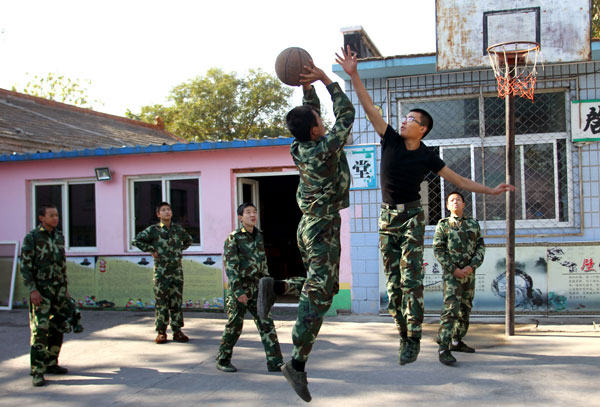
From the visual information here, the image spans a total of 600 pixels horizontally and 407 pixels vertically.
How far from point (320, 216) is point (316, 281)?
1.55 feet

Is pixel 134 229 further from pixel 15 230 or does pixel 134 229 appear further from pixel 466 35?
pixel 466 35

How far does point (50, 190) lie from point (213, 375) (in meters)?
7.40

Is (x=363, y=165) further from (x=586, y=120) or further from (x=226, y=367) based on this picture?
(x=226, y=367)

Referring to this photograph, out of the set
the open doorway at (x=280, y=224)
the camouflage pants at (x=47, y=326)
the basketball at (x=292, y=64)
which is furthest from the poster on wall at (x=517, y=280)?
the open doorway at (x=280, y=224)

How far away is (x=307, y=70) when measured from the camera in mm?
4305

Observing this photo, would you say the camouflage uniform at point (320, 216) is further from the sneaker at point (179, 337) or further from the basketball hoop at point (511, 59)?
the sneaker at point (179, 337)

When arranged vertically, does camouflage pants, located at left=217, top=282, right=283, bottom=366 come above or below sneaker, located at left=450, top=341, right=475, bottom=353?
above

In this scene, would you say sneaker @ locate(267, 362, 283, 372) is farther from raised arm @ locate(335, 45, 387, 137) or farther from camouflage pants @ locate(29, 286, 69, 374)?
raised arm @ locate(335, 45, 387, 137)

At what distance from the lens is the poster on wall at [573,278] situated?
9047 mm

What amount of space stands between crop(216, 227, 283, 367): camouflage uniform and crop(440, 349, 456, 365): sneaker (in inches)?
73.7

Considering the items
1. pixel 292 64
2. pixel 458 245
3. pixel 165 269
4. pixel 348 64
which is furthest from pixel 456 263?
pixel 165 269

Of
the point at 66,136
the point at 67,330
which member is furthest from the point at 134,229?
the point at 66,136

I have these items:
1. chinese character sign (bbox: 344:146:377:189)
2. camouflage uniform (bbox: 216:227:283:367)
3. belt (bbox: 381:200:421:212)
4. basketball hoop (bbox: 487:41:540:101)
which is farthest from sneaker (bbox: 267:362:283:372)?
basketball hoop (bbox: 487:41:540:101)

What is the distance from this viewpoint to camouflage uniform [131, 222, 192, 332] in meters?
8.14
